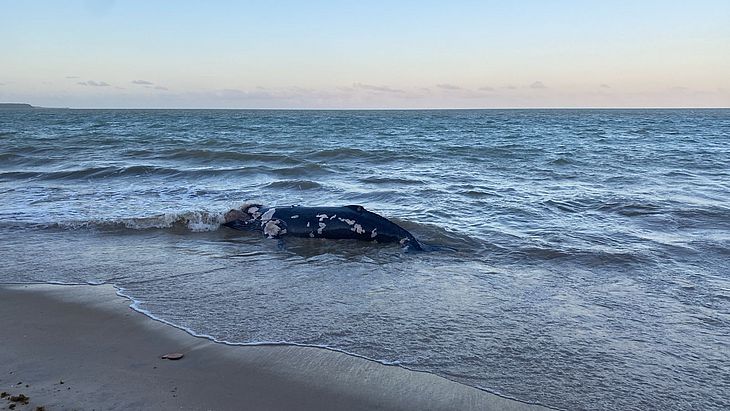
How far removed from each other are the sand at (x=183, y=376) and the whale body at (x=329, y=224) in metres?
3.70

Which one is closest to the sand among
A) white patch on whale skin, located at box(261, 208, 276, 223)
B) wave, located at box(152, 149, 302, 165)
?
white patch on whale skin, located at box(261, 208, 276, 223)

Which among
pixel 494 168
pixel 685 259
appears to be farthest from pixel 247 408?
pixel 494 168

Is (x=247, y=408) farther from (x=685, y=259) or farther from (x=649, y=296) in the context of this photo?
(x=685, y=259)

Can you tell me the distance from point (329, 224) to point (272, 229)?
89 centimetres

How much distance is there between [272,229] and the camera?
28.8 feet

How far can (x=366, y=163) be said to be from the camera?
20.1 metres

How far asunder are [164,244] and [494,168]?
1211 centimetres

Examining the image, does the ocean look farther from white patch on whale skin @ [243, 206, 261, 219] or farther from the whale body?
white patch on whale skin @ [243, 206, 261, 219]

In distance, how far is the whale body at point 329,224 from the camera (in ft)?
27.2

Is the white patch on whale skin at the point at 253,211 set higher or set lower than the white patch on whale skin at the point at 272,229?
higher

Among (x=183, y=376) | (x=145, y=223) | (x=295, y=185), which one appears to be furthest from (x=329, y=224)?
(x=295, y=185)

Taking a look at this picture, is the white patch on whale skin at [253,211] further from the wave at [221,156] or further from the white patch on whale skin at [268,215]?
the wave at [221,156]

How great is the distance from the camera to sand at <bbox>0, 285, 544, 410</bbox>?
12.0ft

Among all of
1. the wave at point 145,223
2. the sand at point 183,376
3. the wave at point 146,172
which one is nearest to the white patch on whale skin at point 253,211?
the wave at point 145,223
